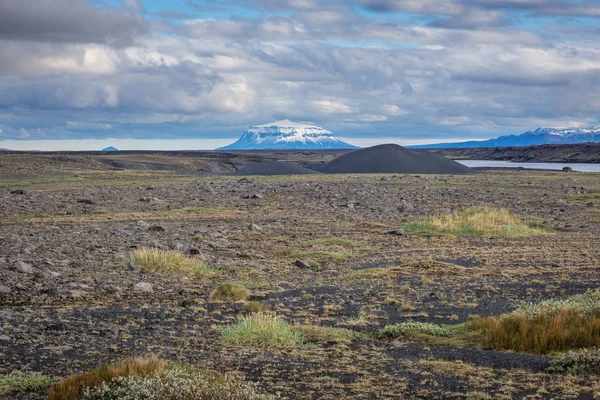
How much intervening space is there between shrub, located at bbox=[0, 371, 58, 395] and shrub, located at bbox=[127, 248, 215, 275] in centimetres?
778

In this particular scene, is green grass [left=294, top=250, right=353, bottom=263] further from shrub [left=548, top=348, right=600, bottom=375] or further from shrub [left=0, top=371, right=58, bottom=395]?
shrub [left=0, top=371, right=58, bottom=395]

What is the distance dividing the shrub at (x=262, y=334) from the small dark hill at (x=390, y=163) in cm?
6110

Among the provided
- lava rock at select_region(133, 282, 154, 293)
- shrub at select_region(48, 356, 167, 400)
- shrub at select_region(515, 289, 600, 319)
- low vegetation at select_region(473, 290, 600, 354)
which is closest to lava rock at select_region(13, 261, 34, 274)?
lava rock at select_region(133, 282, 154, 293)

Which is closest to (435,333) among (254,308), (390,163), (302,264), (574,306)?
(574,306)

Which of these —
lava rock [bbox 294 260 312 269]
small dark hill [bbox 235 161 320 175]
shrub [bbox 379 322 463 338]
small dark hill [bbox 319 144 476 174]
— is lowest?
lava rock [bbox 294 260 312 269]

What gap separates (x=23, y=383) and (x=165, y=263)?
8377 millimetres

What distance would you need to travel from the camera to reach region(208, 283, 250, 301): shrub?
530 inches

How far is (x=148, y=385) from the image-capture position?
22.7ft

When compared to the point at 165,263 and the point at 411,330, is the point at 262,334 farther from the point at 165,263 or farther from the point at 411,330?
the point at 165,263

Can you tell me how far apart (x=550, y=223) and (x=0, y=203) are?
75.7 ft

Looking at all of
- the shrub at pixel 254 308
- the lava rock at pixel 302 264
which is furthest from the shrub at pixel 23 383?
the lava rock at pixel 302 264

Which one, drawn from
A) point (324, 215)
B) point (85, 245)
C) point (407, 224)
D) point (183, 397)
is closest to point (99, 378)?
point (183, 397)

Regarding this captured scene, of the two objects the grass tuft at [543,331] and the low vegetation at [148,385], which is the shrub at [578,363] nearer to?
the grass tuft at [543,331]

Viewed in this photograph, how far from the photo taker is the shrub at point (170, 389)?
6.76 meters
